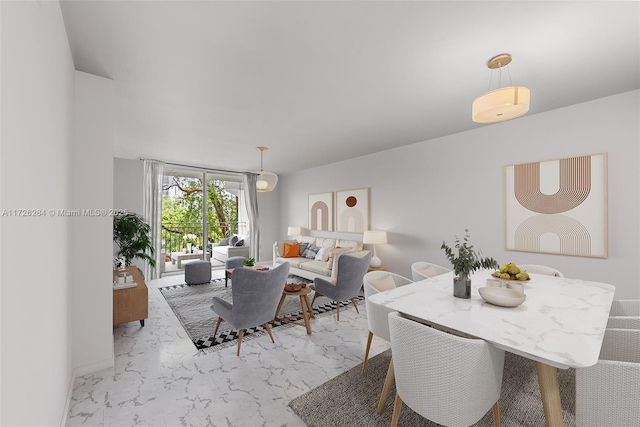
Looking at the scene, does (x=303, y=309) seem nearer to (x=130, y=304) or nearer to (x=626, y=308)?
(x=130, y=304)

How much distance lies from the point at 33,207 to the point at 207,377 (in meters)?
1.85

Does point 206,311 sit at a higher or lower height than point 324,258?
lower

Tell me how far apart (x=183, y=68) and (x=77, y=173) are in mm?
1261

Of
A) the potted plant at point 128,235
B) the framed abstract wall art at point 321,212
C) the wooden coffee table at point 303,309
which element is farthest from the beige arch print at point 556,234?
the potted plant at point 128,235

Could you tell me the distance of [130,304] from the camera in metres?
→ 3.04

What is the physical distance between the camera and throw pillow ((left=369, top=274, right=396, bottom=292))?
2404 mm

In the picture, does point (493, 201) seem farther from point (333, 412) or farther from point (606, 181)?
point (333, 412)

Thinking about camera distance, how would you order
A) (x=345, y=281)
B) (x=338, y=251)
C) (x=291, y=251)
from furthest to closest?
(x=291, y=251)
(x=338, y=251)
(x=345, y=281)

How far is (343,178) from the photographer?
594 cm

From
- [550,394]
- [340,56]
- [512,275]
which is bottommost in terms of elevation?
[550,394]

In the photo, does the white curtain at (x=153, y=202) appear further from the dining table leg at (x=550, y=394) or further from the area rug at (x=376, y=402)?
the dining table leg at (x=550, y=394)

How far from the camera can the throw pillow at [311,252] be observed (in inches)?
233

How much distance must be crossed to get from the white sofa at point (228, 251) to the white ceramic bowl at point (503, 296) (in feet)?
19.6

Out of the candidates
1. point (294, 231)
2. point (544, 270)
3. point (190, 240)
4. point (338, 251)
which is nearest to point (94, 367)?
point (338, 251)
